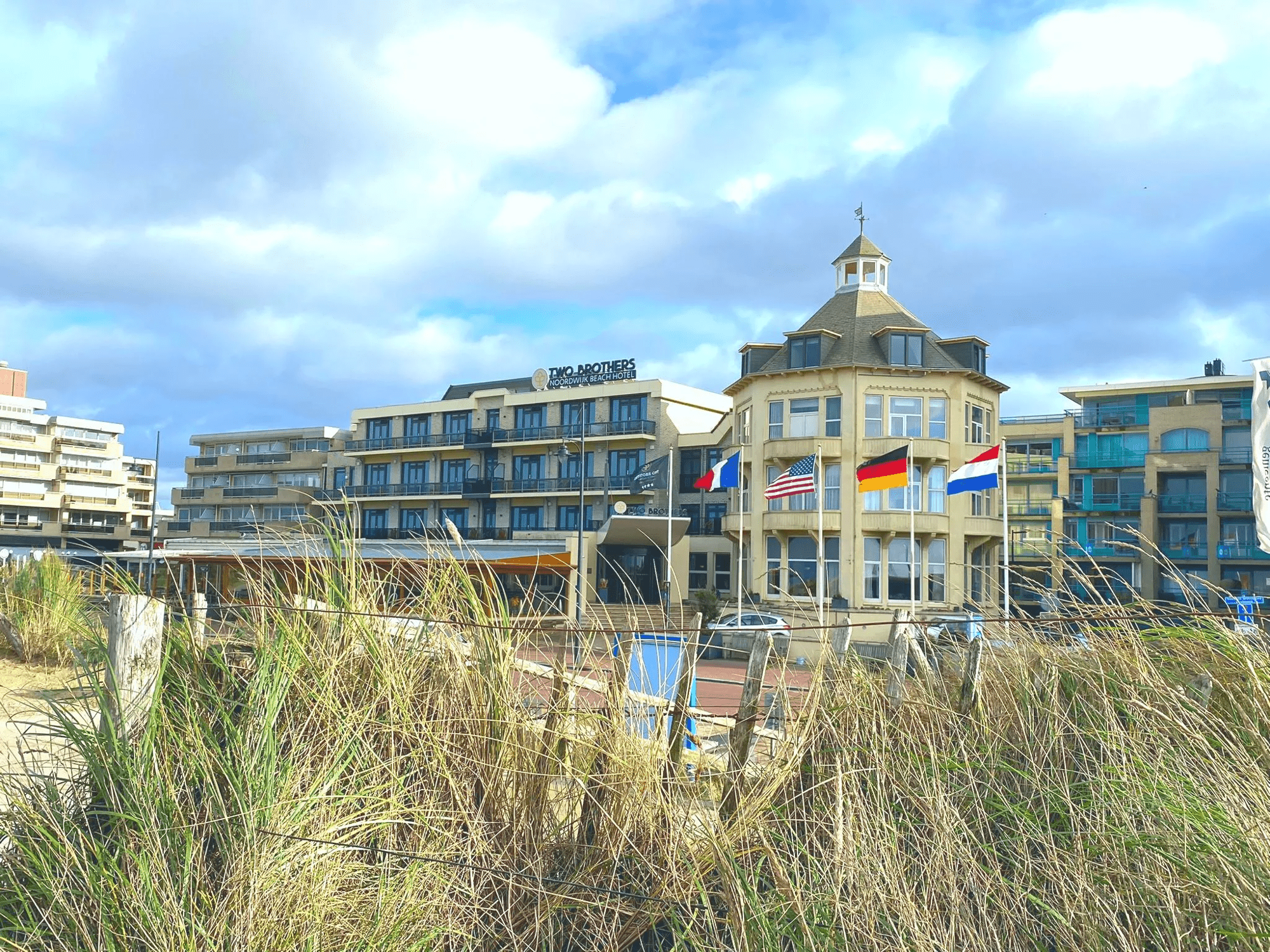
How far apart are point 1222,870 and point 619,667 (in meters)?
2.64

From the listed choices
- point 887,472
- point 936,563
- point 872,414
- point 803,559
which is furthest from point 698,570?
point 887,472

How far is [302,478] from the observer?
77.6m

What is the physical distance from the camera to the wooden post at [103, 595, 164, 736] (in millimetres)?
4586

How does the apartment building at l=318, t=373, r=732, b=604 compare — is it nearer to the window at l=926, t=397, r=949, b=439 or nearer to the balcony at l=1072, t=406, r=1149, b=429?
the window at l=926, t=397, r=949, b=439

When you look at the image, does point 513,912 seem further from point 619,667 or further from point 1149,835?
point 1149,835

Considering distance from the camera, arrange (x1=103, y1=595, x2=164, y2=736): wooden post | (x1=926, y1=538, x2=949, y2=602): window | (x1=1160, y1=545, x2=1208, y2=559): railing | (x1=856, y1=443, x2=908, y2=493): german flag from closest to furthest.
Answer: (x1=103, y1=595, x2=164, y2=736): wooden post < (x1=856, y1=443, x2=908, y2=493): german flag < (x1=926, y1=538, x2=949, y2=602): window < (x1=1160, y1=545, x2=1208, y2=559): railing

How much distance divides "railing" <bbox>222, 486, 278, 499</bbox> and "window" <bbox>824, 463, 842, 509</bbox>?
167 feet

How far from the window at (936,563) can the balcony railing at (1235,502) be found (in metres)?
26.4

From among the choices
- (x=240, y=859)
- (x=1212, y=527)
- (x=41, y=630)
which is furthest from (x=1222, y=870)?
(x=1212, y=527)

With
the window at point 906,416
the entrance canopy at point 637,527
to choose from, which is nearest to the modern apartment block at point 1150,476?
the window at point 906,416

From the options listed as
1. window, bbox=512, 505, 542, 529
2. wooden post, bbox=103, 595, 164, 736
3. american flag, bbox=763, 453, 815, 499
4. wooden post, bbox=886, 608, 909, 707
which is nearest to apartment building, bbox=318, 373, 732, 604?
window, bbox=512, 505, 542, 529

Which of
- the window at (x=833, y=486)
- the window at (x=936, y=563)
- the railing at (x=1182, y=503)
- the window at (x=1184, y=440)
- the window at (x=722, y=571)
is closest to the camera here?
the window at (x=936, y=563)

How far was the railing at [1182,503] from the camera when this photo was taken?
5791 centimetres

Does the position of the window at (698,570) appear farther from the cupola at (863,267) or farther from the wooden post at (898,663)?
the wooden post at (898,663)
